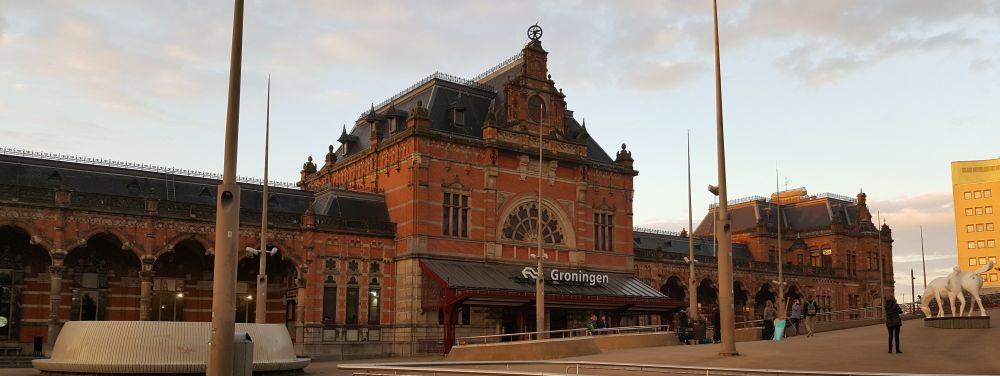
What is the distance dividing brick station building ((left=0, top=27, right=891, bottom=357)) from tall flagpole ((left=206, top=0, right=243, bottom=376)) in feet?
101

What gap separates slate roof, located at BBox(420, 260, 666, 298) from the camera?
5094cm

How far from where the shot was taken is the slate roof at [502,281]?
5094 cm

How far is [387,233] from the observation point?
5362 centimetres

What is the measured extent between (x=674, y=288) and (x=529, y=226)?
22106 mm

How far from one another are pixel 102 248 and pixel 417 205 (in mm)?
16605

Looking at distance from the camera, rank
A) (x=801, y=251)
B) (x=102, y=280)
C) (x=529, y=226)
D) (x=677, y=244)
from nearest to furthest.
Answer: (x=102, y=280), (x=529, y=226), (x=677, y=244), (x=801, y=251)

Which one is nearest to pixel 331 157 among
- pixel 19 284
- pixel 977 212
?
pixel 19 284

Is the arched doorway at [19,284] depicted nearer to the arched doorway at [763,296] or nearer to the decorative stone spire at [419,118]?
the decorative stone spire at [419,118]

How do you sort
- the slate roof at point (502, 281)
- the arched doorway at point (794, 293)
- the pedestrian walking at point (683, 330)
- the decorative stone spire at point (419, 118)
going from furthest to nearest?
the arched doorway at point (794, 293) < the decorative stone spire at point (419, 118) < the slate roof at point (502, 281) < the pedestrian walking at point (683, 330)

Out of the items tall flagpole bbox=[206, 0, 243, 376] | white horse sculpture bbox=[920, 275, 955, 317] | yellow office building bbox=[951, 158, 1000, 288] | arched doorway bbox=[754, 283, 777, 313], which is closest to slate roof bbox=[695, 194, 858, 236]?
arched doorway bbox=[754, 283, 777, 313]

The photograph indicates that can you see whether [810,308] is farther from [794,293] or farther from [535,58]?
[794,293]

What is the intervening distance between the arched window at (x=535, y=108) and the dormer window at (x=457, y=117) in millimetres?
4345

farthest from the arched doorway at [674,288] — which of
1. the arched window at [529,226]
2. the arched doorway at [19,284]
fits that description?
the arched doorway at [19,284]

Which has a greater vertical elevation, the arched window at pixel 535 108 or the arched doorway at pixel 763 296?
the arched window at pixel 535 108
